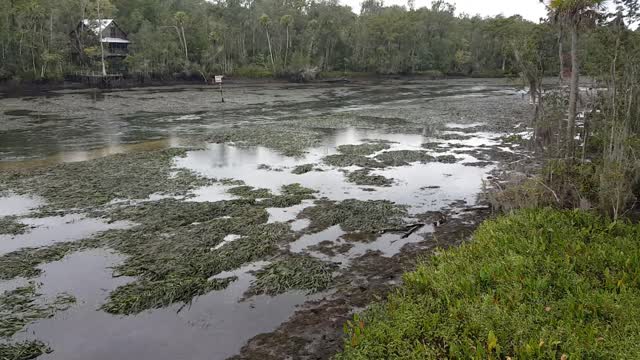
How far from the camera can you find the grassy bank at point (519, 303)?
7898mm

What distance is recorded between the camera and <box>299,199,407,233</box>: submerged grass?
15.5 meters

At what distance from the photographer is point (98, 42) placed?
8088 centimetres

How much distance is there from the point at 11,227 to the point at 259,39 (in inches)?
3777

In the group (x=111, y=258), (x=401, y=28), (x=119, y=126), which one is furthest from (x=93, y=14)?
(x=111, y=258)

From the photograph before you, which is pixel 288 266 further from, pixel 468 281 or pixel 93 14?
pixel 93 14

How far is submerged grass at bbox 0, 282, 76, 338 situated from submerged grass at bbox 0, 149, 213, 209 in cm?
643

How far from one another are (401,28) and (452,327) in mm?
106619

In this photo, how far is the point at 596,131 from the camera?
22.1m

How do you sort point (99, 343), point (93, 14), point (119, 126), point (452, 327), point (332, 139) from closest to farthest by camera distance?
point (452, 327) < point (99, 343) < point (332, 139) < point (119, 126) < point (93, 14)

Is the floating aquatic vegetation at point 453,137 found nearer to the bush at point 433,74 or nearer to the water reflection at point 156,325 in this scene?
the water reflection at point 156,325

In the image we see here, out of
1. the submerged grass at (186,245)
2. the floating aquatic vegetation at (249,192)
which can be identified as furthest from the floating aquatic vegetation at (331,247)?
the floating aquatic vegetation at (249,192)

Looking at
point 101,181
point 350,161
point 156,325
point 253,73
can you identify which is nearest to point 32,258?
point 156,325

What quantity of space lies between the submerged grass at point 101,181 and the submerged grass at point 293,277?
808cm

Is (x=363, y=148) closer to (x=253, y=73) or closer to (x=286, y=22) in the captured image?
(x=253, y=73)
